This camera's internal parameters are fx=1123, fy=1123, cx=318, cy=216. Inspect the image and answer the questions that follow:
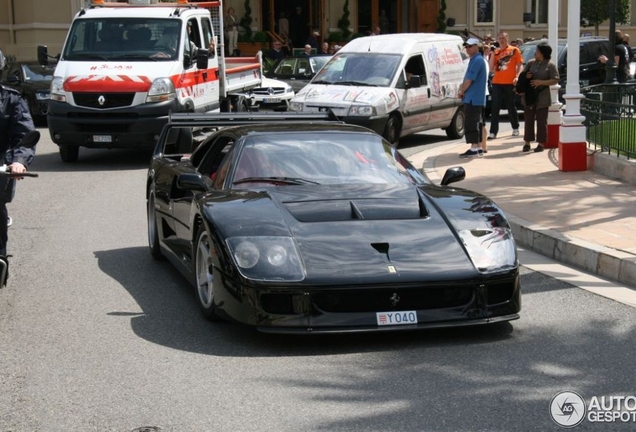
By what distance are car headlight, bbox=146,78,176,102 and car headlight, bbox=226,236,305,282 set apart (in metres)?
11.4

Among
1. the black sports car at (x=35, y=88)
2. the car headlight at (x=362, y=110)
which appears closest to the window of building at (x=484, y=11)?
the black sports car at (x=35, y=88)

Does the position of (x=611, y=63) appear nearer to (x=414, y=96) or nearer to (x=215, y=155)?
(x=414, y=96)

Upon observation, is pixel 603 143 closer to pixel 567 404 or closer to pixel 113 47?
pixel 113 47

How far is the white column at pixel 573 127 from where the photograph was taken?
14922 mm

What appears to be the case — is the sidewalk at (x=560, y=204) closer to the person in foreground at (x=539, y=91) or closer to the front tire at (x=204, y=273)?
the person in foreground at (x=539, y=91)

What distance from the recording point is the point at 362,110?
18938 millimetres

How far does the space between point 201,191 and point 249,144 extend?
1.76 feet

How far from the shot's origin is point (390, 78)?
19766 millimetres

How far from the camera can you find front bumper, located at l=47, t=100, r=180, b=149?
1812cm

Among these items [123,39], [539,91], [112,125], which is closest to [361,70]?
[539,91]

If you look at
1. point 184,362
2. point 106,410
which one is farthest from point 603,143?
point 106,410

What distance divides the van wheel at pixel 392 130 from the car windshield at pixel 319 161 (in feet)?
33.9

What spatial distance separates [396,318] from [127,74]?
12187mm

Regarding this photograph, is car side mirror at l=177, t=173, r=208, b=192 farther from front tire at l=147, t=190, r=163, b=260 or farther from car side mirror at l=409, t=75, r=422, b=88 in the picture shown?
car side mirror at l=409, t=75, r=422, b=88
